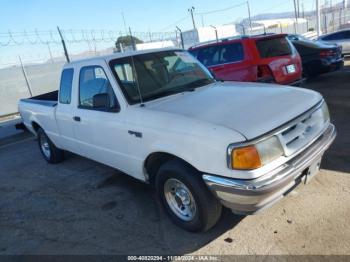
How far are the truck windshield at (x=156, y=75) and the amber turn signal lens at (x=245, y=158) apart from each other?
1483 mm

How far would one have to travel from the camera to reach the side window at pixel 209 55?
851 centimetres

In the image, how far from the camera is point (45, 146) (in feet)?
22.1

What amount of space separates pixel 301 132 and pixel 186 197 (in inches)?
51.7

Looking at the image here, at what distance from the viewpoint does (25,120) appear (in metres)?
7.01

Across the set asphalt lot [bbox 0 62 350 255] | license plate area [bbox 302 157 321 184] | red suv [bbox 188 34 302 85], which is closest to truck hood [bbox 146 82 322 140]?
license plate area [bbox 302 157 321 184]

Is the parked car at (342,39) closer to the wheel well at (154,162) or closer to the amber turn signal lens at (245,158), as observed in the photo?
the wheel well at (154,162)

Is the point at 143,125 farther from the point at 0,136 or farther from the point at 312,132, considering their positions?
the point at 0,136

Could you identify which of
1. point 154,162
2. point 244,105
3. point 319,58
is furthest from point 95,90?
point 319,58

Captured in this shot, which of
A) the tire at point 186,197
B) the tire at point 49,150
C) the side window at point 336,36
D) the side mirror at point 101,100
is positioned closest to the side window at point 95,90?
the side mirror at point 101,100

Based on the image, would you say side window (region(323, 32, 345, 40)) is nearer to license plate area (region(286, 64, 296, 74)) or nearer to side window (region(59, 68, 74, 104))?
license plate area (region(286, 64, 296, 74))

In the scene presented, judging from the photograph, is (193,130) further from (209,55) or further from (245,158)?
(209,55)

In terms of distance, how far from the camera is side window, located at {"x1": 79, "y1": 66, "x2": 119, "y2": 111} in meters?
3.95

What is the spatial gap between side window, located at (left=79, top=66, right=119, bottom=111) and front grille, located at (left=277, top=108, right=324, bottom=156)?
193cm

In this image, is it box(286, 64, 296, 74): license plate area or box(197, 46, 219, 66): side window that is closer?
box(286, 64, 296, 74): license plate area
